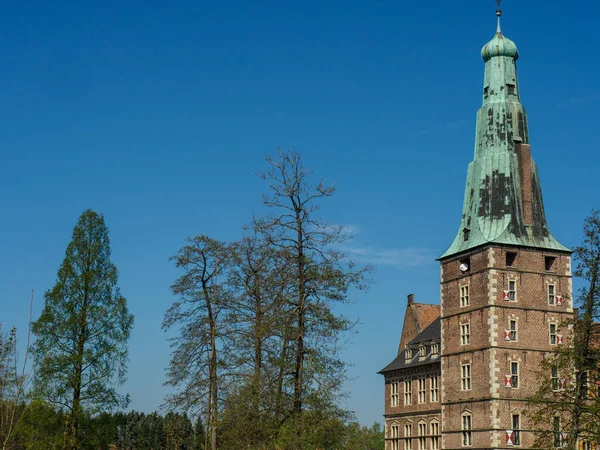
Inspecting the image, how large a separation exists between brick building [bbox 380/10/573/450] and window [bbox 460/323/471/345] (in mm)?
70

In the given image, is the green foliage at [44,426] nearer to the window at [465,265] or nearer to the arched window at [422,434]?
the window at [465,265]

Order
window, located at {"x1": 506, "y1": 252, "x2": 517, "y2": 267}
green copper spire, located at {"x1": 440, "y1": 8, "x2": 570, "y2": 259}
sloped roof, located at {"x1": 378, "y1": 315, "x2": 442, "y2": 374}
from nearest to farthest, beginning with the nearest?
window, located at {"x1": 506, "y1": 252, "x2": 517, "y2": 267} < green copper spire, located at {"x1": 440, "y1": 8, "x2": 570, "y2": 259} < sloped roof, located at {"x1": 378, "y1": 315, "x2": 442, "y2": 374}

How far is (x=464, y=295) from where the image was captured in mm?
62875

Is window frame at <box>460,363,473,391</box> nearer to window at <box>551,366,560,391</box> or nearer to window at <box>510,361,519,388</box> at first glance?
window at <box>510,361,519,388</box>

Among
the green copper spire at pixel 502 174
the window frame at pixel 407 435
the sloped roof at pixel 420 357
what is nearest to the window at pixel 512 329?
the green copper spire at pixel 502 174

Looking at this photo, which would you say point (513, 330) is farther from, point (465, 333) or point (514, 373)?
point (465, 333)

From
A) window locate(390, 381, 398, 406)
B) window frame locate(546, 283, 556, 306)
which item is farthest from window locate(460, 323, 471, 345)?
window locate(390, 381, 398, 406)

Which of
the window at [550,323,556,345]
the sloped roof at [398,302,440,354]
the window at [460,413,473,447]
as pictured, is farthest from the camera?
the sloped roof at [398,302,440,354]

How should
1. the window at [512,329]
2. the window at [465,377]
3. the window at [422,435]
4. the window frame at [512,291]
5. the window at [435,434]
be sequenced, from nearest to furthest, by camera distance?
the window at [512,329] → the window frame at [512,291] → the window at [465,377] → the window at [435,434] → the window at [422,435]

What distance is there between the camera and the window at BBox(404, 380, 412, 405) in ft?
243

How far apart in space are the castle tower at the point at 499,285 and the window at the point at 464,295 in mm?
71

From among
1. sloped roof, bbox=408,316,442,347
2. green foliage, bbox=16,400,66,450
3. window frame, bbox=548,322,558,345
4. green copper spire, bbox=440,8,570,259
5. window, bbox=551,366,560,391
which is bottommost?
green foliage, bbox=16,400,66,450

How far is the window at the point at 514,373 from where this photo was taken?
58963 mm

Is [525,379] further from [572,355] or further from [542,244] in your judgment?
[572,355]
